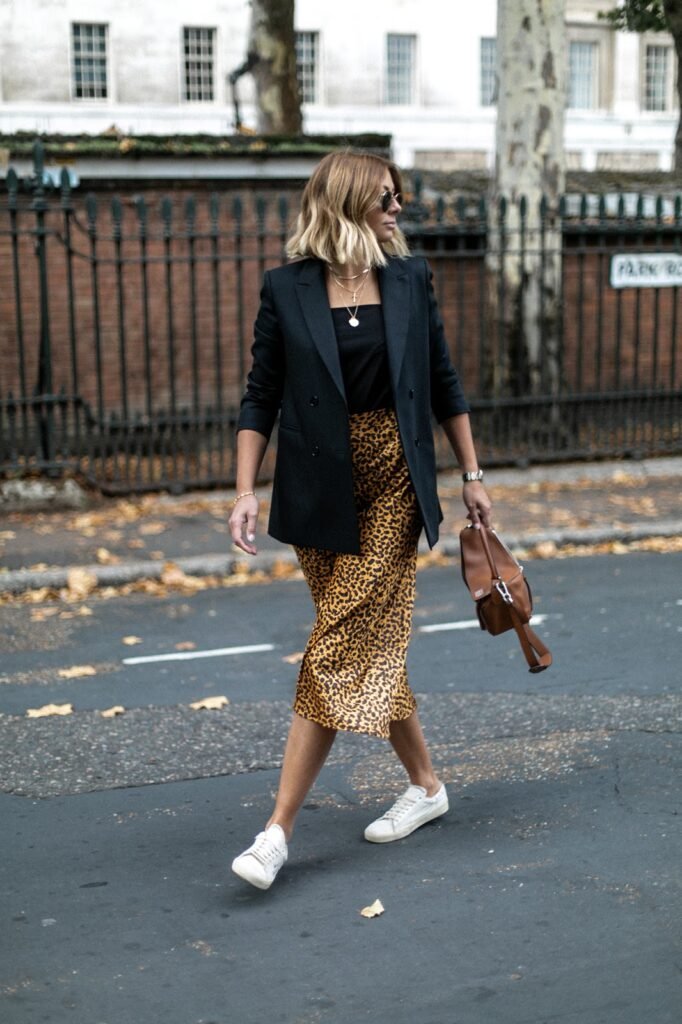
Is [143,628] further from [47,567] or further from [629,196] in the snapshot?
[629,196]

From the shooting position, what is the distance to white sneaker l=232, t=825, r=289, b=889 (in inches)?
159

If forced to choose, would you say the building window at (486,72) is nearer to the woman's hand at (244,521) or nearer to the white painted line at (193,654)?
the white painted line at (193,654)

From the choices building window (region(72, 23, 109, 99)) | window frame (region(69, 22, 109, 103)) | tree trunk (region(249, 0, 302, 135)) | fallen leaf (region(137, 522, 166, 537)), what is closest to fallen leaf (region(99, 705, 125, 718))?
fallen leaf (region(137, 522, 166, 537))

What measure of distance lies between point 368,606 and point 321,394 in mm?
665

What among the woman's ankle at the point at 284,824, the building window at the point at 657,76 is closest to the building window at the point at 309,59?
the building window at the point at 657,76

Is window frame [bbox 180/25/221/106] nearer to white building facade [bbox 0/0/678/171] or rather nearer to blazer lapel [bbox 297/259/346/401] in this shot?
white building facade [bbox 0/0/678/171]

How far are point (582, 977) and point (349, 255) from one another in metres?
2.12

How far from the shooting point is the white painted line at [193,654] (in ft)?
22.7

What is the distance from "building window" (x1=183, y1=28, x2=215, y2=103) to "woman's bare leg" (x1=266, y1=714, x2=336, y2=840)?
119ft

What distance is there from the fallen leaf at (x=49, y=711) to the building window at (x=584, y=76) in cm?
3929

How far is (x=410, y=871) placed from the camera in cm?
429

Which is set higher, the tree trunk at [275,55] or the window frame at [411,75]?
the window frame at [411,75]

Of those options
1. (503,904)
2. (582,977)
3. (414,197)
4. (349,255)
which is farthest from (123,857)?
(414,197)

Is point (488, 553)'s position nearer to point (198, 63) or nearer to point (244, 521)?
point (244, 521)
